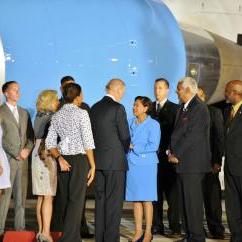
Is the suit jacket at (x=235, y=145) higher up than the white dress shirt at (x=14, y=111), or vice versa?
the white dress shirt at (x=14, y=111)

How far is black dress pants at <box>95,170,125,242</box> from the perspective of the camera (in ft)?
33.2

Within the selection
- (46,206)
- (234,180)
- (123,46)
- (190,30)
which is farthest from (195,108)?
(190,30)

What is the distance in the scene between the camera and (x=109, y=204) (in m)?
10.1

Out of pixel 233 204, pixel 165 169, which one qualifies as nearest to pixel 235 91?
pixel 233 204

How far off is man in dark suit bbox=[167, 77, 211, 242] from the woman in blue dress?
32 centimetres

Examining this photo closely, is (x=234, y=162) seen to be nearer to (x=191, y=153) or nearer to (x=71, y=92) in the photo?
(x=191, y=153)

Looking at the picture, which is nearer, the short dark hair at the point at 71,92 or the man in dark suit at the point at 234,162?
the short dark hair at the point at 71,92

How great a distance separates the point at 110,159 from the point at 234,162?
154 cm

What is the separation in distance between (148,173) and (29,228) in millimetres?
A: 2243

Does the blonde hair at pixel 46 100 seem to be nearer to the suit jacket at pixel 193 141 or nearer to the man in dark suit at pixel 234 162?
the suit jacket at pixel 193 141

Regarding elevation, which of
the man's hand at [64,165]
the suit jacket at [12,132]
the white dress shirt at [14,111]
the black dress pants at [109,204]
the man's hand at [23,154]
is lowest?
the black dress pants at [109,204]

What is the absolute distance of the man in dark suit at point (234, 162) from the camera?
10344 mm

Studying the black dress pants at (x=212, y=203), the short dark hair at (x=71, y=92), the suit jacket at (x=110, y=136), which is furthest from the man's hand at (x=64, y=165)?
the black dress pants at (x=212, y=203)

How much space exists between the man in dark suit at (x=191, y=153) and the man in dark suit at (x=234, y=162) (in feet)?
0.96
